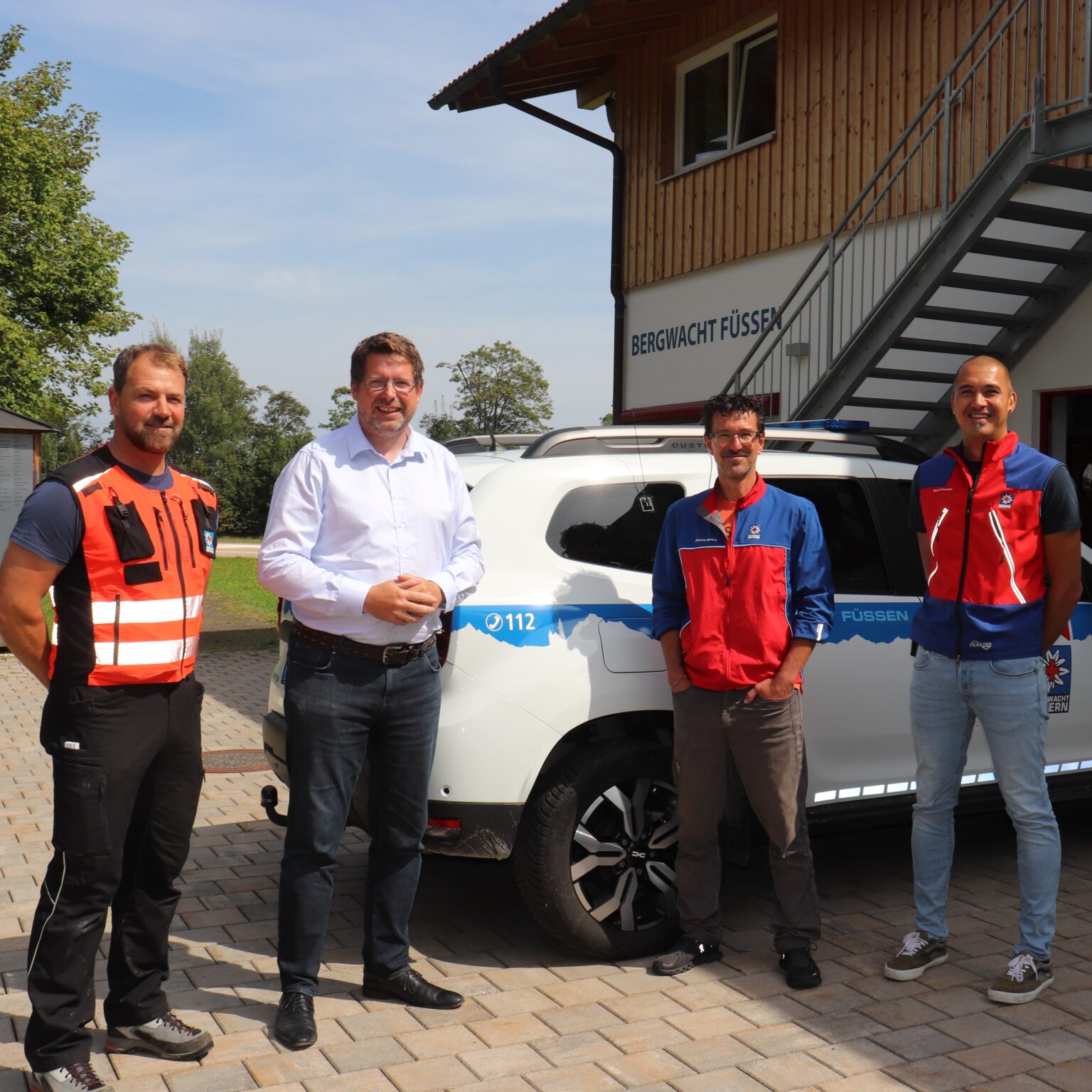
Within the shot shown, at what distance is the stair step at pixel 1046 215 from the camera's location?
8.43 meters

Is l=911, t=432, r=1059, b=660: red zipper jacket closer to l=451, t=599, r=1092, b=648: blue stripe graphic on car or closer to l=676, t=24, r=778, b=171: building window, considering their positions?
l=451, t=599, r=1092, b=648: blue stripe graphic on car

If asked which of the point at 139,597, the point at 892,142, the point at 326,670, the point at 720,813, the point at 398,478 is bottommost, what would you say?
the point at 720,813

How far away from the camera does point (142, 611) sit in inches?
134

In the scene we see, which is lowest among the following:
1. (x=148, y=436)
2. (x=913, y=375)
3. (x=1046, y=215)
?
(x=148, y=436)

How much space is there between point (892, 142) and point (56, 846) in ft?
30.2

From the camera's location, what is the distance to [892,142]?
34.3ft

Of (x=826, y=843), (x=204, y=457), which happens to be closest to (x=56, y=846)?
(x=826, y=843)

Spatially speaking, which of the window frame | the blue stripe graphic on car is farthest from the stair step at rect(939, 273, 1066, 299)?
the blue stripe graphic on car

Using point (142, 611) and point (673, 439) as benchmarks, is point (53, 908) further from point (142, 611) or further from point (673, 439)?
point (673, 439)

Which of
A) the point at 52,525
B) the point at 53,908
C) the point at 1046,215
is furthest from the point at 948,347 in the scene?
the point at 53,908

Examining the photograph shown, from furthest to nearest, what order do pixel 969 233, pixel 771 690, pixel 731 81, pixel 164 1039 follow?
pixel 731 81
pixel 969 233
pixel 771 690
pixel 164 1039

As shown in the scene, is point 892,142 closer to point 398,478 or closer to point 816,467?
point 816,467

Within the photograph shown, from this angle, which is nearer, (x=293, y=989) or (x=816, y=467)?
(x=293, y=989)

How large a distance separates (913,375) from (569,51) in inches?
245
